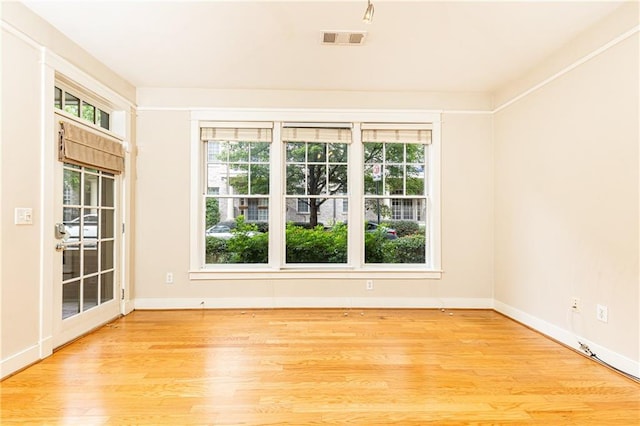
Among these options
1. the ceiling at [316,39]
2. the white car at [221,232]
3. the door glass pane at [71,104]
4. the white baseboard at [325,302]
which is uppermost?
the ceiling at [316,39]

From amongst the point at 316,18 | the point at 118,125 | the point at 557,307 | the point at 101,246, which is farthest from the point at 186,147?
the point at 557,307

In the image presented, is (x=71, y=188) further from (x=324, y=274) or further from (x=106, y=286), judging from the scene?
(x=324, y=274)

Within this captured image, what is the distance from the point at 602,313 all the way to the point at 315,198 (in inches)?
121

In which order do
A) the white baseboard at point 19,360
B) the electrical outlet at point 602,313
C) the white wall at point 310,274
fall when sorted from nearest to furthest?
1. the white baseboard at point 19,360
2. the electrical outlet at point 602,313
3. the white wall at point 310,274

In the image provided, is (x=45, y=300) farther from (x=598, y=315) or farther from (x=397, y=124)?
(x=598, y=315)

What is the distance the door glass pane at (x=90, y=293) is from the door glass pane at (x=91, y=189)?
0.78 meters

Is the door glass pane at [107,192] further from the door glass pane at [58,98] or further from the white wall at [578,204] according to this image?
the white wall at [578,204]

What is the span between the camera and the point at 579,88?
3096 millimetres

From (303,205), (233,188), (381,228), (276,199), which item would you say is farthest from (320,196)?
(233,188)

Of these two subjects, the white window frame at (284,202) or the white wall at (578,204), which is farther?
the white window frame at (284,202)

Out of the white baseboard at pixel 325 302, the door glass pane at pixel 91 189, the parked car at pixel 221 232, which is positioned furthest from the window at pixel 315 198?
the door glass pane at pixel 91 189

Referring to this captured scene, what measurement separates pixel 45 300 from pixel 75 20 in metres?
2.32

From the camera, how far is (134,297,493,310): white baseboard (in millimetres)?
4379

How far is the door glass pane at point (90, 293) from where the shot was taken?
3.51 meters
